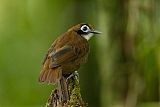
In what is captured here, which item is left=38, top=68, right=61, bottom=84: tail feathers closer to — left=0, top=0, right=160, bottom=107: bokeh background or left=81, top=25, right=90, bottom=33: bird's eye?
left=81, top=25, right=90, bottom=33: bird's eye

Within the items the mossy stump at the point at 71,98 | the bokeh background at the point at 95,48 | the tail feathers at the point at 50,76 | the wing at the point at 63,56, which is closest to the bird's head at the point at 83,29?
the wing at the point at 63,56

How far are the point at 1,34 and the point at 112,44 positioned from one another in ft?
4.80

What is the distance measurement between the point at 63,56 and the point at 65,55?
0.03m

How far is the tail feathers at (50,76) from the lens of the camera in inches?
174

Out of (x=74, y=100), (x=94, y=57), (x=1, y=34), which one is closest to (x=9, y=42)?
(x=1, y=34)

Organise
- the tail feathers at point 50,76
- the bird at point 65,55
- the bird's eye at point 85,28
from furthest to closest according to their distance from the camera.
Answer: the bird's eye at point 85,28 → the bird at point 65,55 → the tail feathers at point 50,76

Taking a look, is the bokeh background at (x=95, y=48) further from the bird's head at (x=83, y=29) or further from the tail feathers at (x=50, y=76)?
the tail feathers at (x=50, y=76)

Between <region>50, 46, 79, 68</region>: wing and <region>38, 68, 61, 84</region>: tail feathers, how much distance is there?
0.05 m

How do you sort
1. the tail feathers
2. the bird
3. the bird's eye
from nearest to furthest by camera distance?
the tail feathers
the bird
the bird's eye

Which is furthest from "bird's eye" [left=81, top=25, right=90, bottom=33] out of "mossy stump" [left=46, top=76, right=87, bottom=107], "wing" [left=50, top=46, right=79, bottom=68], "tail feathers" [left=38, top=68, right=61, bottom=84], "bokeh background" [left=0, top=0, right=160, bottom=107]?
"bokeh background" [left=0, top=0, right=160, bottom=107]

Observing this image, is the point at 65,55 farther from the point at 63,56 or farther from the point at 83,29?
the point at 83,29

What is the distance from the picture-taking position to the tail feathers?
14.5 feet

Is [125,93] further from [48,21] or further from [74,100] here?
[74,100]

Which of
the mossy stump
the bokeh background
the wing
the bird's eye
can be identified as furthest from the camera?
the bokeh background
